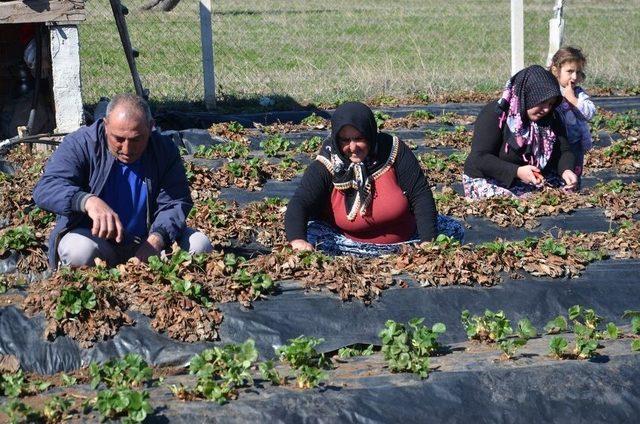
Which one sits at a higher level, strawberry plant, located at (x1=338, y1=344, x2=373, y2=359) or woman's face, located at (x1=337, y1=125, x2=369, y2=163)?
woman's face, located at (x1=337, y1=125, x2=369, y2=163)

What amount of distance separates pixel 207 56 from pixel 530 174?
635 centimetres

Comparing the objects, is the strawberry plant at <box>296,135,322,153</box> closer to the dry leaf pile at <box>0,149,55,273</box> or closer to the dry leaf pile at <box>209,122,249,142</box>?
the dry leaf pile at <box>209,122,249,142</box>

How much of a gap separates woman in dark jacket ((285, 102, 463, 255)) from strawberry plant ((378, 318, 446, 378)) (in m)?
1.15

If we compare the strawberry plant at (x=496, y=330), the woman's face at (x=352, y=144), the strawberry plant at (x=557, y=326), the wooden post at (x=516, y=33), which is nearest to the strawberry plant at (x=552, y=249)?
the strawberry plant at (x=557, y=326)

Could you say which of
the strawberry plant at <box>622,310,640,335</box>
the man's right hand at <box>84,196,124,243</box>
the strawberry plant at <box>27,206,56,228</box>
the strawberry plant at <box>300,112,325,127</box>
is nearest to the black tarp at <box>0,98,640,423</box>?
the strawberry plant at <box>622,310,640,335</box>

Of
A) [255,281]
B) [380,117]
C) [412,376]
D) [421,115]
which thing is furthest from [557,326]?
[421,115]

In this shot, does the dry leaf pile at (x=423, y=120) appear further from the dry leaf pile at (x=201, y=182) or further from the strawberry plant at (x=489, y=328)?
the strawberry plant at (x=489, y=328)

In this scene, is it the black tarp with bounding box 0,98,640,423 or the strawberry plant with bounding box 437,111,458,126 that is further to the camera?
the strawberry plant with bounding box 437,111,458,126

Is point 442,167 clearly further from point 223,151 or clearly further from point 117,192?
point 117,192

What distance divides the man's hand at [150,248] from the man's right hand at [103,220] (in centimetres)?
20

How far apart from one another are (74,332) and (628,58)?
43.3 feet

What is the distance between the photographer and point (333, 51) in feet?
53.5

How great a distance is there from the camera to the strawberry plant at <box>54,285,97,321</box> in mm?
4465

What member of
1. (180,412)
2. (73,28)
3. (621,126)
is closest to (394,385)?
(180,412)
